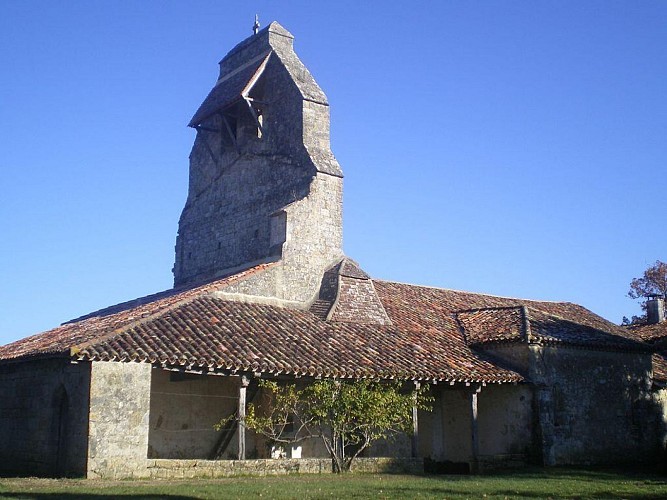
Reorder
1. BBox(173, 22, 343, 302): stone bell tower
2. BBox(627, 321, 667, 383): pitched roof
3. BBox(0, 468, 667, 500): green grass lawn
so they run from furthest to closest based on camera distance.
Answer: BBox(627, 321, 667, 383): pitched roof
BBox(173, 22, 343, 302): stone bell tower
BBox(0, 468, 667, 500): green grass lawn

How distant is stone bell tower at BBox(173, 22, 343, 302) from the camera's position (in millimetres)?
23594

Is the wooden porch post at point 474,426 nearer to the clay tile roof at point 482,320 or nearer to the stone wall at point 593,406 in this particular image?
the stone wall at point 593,406

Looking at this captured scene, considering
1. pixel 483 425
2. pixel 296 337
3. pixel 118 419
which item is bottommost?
pixel 483 425

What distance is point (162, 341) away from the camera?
1756 cm

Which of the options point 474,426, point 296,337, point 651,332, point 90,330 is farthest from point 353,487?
point 651,332

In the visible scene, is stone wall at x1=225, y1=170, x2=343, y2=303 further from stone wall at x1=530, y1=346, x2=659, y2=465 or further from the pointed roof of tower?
stone wall at x1=530, y1=346, x2=659, y2=465

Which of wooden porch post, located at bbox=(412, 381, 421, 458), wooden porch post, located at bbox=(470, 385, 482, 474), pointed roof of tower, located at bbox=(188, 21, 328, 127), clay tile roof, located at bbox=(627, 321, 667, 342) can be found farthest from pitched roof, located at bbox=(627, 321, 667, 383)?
pointed roof of tower, located at bbox=(188, 21, 328, 127)

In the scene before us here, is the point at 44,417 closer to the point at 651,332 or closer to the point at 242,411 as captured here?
the point at 242,411

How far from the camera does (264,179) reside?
25672 mm

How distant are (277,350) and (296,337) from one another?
1354 mm

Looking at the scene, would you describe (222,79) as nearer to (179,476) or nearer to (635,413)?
(179,476)

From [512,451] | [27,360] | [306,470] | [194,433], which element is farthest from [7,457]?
[512,451]

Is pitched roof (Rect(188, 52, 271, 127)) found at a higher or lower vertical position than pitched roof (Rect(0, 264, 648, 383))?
higher

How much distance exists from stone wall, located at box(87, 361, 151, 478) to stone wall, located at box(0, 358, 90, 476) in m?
0.28
